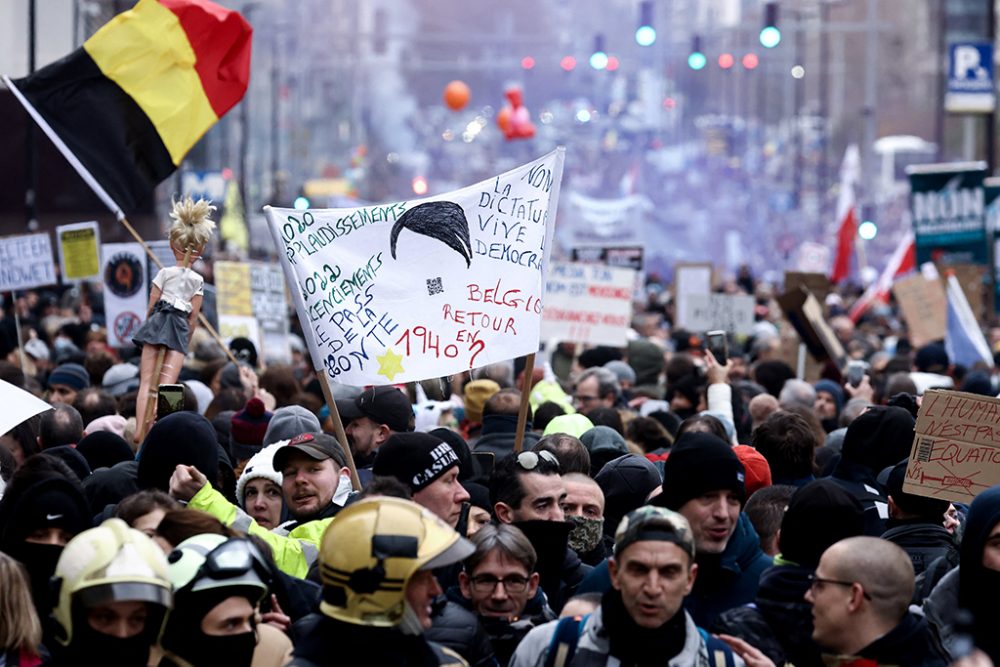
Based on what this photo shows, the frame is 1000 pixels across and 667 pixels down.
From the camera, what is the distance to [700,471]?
17.4 feet

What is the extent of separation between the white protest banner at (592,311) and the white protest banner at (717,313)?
3569 millimetres

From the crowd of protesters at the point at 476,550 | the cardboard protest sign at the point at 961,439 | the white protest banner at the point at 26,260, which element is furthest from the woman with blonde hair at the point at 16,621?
the white protest banner at the point at 26,260

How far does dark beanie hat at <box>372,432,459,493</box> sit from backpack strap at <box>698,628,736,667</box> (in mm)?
1565

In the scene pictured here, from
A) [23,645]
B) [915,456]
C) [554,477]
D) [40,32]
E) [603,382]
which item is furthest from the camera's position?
[40,32]

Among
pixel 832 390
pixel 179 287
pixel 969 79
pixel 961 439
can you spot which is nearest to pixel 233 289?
pixel 832 390

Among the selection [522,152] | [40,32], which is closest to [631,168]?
[522,152]

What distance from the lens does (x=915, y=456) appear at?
20.4ft

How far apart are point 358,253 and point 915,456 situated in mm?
2276

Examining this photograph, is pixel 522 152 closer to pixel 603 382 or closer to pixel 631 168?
pixel 631 168

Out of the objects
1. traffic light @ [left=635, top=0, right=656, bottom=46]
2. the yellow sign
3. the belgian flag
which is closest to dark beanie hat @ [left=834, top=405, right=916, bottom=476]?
the belgian flag

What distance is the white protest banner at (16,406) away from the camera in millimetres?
6445

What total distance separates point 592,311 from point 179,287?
643 cm

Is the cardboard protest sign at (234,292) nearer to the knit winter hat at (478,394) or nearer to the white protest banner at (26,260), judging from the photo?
the white protest banner at (26,260)

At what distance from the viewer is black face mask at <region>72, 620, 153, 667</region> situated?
410 cm
